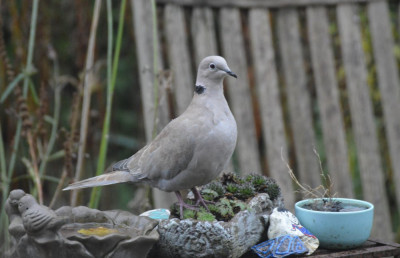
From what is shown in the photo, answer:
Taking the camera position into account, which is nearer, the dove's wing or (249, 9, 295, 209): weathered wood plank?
the dove's wing

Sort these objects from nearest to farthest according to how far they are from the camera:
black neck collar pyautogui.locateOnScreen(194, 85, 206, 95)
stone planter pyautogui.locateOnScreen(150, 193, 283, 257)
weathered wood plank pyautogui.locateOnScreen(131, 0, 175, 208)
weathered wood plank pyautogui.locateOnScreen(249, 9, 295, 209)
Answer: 1. stone planter pyautogui.locateOnScreen(150, 193, 283, 257)
2. black neck collar pyautogui.locateOnScreen(194, 85, 206, 95)
3. weathered wood plank pyautogui.locateOnScreen(131, 0, 175, 208)
4. weathered wood plank pyautogui.locateOnScreen(249, 9, 295, 209)

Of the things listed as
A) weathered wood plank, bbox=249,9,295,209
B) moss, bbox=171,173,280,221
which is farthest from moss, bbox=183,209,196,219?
weathered wood plank, bbox=249,9,295,209

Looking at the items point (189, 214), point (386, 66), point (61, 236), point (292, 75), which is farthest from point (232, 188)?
point (386, 66)

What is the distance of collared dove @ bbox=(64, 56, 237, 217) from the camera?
126 cm

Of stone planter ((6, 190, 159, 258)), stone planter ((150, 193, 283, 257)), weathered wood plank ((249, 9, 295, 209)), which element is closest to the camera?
stone planter ((6, 190, 159, 258))

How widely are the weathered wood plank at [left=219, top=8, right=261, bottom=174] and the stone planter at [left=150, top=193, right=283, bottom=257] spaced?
2.99 feet

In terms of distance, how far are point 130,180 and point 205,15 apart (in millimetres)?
985

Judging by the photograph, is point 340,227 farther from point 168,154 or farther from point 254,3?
point 254,3

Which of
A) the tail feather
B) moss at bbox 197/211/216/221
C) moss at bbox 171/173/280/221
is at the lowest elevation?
moss at bbox 197/211/216/221

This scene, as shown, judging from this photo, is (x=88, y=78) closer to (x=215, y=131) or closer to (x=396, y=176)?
(x=215, y=131)

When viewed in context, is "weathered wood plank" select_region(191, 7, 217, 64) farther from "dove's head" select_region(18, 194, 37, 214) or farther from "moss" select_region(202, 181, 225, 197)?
"dove's head" select_region(18, 194, 37, 214)

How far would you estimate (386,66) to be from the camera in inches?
89.5

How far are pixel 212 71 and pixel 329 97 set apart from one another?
3.48ft

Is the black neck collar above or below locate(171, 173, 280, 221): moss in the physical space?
above
